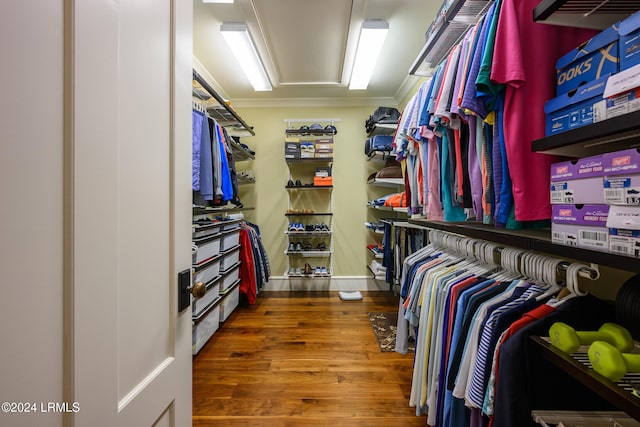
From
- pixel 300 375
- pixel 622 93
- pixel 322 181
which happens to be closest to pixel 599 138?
pixel 622 93

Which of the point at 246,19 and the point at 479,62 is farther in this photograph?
the point at 246,19

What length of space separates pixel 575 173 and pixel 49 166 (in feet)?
3.75

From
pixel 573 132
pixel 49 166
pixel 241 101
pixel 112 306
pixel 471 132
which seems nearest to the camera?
pixel 49 166

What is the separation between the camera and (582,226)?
72 cm

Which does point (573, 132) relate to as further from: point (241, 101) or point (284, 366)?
point (241, 101)

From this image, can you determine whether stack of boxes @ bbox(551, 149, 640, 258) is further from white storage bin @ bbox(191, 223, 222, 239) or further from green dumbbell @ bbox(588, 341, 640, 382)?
white storage bin @ bbox(191, 223, 222, 239)

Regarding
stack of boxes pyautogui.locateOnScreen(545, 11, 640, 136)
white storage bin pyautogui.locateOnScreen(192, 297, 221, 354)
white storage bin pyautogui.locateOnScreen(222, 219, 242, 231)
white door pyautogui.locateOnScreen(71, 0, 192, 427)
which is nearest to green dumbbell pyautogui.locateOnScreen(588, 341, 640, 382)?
stack of boxes pyautogui.locateOnScreen(545, 11, 640, 136)

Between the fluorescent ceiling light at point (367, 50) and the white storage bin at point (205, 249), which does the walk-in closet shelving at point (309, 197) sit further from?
the white storage bin at point (205, 249)

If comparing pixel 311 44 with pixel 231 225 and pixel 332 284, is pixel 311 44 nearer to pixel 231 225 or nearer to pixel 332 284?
pixel 231 225

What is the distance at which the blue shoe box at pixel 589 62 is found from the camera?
0.74m

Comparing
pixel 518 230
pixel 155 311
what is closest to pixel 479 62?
pixel 518 230

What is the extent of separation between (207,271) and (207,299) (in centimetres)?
26

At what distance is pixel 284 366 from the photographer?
205cm

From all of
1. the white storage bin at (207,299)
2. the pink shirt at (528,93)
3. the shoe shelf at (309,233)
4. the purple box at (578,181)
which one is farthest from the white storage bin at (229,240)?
the purple box at (578,181)
